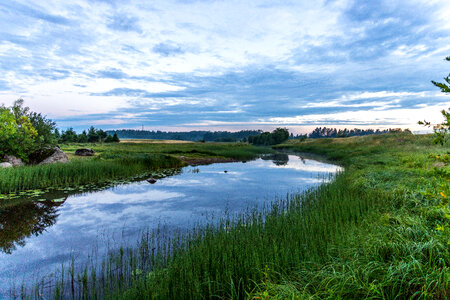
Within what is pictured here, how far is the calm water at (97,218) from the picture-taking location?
7117 millimetres

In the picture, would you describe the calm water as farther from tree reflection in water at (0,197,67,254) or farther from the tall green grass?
the tall green grass

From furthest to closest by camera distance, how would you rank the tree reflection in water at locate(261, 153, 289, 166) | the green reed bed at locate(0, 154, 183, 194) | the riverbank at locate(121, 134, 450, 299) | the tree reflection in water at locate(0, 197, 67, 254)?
the tree reflection in water at locate(261, 153, 289, 166), the green reed bed at locate(0, 154, 183, 194), the tree reflection in water at locate(0, 197, 67, 254), the riverbank at locate(121, 134, 450, 299)

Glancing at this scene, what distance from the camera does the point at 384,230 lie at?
6047mm

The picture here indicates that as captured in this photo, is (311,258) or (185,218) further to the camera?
(185,218)

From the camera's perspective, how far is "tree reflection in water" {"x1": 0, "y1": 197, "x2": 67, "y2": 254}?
26.5ft

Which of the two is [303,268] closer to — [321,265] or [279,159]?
[321,265]

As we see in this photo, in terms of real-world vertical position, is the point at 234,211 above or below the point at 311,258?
below

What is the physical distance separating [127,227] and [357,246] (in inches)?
317

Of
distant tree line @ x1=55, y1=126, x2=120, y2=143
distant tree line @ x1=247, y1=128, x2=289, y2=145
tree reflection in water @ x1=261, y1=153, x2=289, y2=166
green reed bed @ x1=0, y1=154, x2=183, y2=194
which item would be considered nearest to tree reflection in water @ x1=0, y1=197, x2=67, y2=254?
green reed bed @ x1=0, y1=154, x2=183, y2=194

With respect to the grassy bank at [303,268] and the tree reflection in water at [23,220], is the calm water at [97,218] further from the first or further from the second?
the grassy bank at [303,268]

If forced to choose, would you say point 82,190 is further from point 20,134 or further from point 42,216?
point 20,134

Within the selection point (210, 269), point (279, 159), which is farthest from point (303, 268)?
point (279, 159)

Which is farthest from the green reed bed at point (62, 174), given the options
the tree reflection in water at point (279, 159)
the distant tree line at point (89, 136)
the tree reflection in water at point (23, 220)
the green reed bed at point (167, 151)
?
the distant tree line at point (89, 136)

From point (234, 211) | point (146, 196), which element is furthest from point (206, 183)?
point (234, 211)
